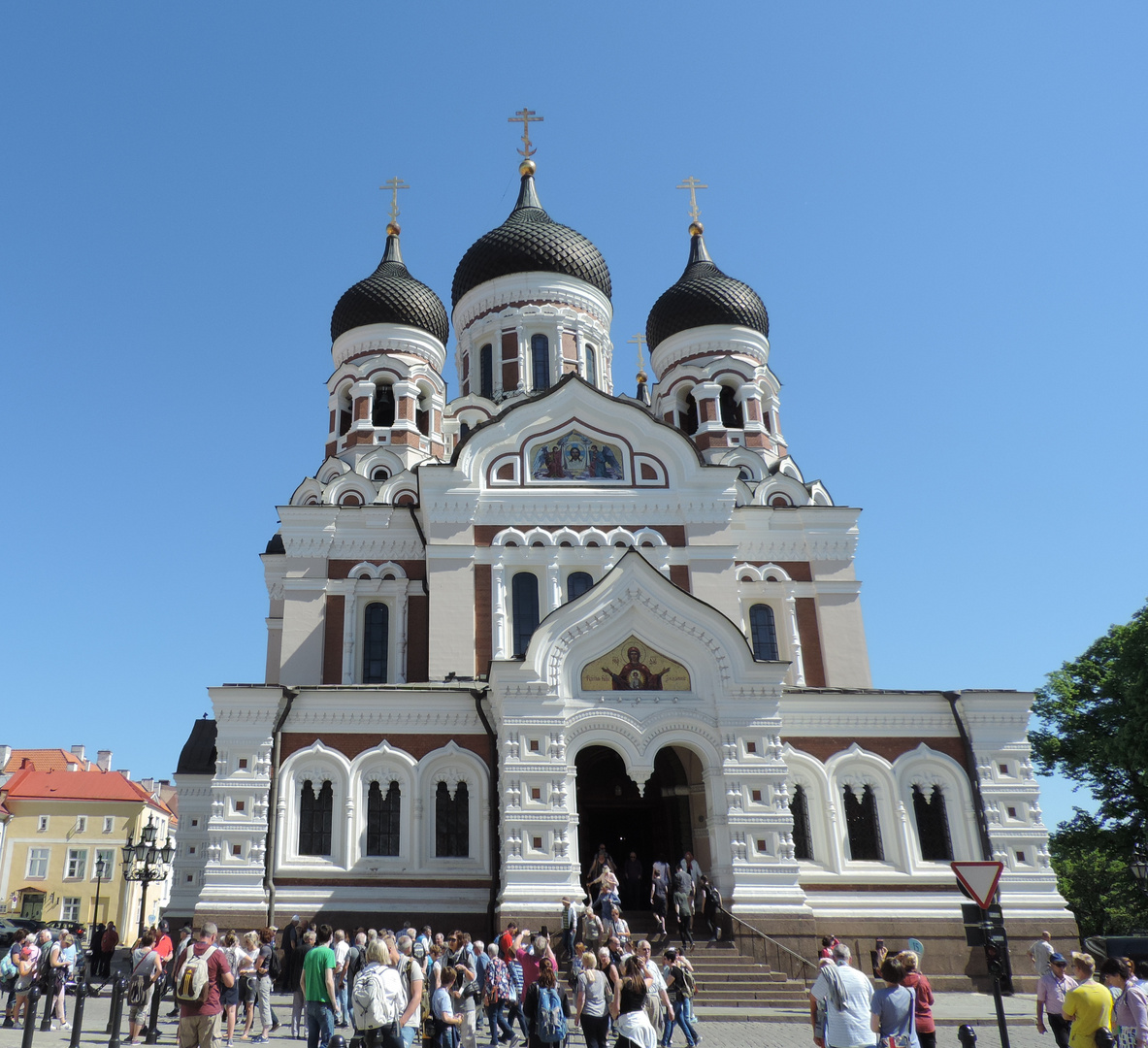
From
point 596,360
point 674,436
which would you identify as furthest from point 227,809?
point 596,360

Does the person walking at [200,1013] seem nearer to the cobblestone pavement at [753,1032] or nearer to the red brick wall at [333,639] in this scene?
the cobblestone pavement at [753,1032]

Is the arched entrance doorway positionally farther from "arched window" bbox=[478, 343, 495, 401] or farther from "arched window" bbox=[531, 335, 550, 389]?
"arched window" bbox=[478, 343, 495, 401]

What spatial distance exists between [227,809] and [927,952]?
11.6m

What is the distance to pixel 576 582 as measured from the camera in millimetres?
21297

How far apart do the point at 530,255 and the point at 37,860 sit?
31420mm

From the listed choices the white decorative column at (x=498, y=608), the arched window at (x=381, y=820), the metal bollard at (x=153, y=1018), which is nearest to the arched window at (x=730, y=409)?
the white decorative column at (x=498, y=608)

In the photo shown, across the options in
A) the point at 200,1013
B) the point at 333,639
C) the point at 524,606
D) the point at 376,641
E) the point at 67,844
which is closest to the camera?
the point at 200,1013

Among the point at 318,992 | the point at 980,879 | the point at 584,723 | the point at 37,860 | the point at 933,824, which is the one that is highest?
the point at 37,860

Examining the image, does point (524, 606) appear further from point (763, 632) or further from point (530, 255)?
point (530, 255)

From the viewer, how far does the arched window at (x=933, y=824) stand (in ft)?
59.0

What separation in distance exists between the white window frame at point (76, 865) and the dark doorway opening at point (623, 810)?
98.9ft

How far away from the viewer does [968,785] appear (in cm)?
1816

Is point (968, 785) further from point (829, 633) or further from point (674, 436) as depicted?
point (674, 436)

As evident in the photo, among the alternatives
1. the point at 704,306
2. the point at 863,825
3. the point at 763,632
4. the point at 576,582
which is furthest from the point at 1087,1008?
the point at 704,306
